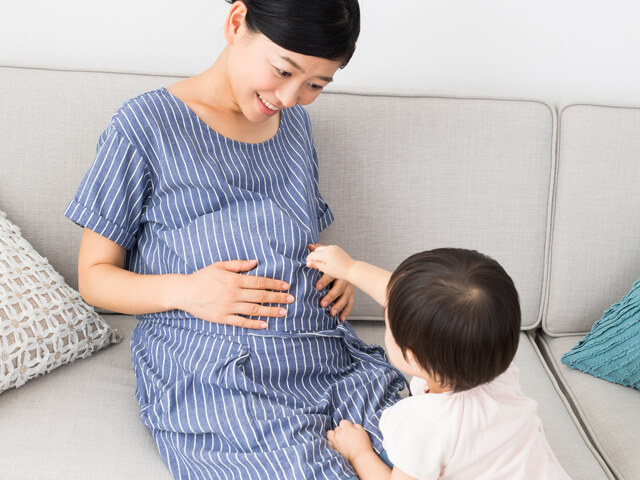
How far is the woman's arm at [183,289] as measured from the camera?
1179mm

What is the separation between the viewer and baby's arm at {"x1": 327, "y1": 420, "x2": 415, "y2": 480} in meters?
1.08

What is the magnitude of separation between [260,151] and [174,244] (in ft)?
0.83

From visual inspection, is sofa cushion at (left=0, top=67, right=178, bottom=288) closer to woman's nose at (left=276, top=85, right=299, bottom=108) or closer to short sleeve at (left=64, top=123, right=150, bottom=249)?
short sleeve at (left=64, top=123, right=150, bottom=249)

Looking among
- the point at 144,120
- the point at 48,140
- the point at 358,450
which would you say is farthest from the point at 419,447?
the point at 48,140

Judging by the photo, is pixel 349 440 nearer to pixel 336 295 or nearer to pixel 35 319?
pixel 336 295

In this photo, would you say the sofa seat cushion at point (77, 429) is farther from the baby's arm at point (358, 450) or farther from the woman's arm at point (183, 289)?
the baby's arm at point (358, 450)

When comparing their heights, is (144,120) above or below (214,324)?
above

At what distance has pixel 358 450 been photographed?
1.11 meters

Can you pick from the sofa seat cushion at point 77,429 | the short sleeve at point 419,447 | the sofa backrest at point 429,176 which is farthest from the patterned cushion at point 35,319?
the short sleeve at point 419,447

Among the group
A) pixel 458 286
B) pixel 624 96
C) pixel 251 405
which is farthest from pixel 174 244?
pixel 624 96

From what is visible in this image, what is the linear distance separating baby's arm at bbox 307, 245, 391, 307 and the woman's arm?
0.26 feet

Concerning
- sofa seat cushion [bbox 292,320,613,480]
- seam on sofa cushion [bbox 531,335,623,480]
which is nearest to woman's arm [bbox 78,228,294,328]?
sofa seat cushion [bbox 292,320,613,480]

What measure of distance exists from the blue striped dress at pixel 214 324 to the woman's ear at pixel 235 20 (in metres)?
0.18

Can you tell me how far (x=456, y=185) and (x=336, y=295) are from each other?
440 mm
